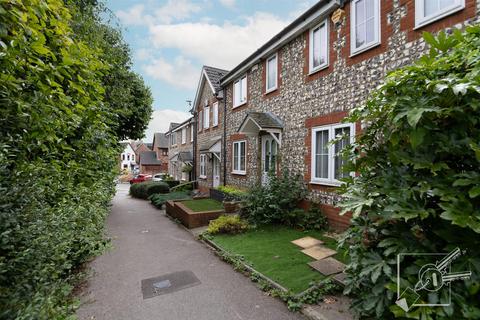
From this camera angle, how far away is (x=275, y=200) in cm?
827

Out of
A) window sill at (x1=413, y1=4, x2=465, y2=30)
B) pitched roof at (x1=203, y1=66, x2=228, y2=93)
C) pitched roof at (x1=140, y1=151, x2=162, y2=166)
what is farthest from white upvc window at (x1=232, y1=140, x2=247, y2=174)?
pitched roof at (x1=140, y1=151, x2=162, y2=166)

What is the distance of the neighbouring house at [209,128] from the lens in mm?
15648

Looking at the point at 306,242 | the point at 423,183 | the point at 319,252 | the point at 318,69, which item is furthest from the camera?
the point at 318,69

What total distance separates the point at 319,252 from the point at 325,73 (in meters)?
5.34

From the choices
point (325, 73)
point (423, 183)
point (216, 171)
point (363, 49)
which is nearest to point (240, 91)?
point (216, 171)

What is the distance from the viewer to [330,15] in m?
7.72

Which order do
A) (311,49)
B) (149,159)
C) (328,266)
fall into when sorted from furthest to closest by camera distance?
1. (149,159)
2. (311,49)
3. (328,266)

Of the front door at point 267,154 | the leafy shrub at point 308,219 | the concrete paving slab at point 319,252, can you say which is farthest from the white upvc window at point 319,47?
the concrete paving slab at point 319,252

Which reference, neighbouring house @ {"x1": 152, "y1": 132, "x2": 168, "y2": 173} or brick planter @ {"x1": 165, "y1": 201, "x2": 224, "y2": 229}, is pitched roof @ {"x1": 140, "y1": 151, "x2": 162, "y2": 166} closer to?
neighbouring house @ {"x1": 152, "y1": 132, "x2": 168, "y2": 173}

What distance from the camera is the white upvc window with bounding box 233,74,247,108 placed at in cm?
1286

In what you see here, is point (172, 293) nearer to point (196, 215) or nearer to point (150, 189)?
point (196, 215)

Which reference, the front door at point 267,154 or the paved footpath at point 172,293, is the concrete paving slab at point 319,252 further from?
the front door at point 267,154

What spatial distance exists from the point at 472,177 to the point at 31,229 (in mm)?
3970

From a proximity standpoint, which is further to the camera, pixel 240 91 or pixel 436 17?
pixel 240 91
